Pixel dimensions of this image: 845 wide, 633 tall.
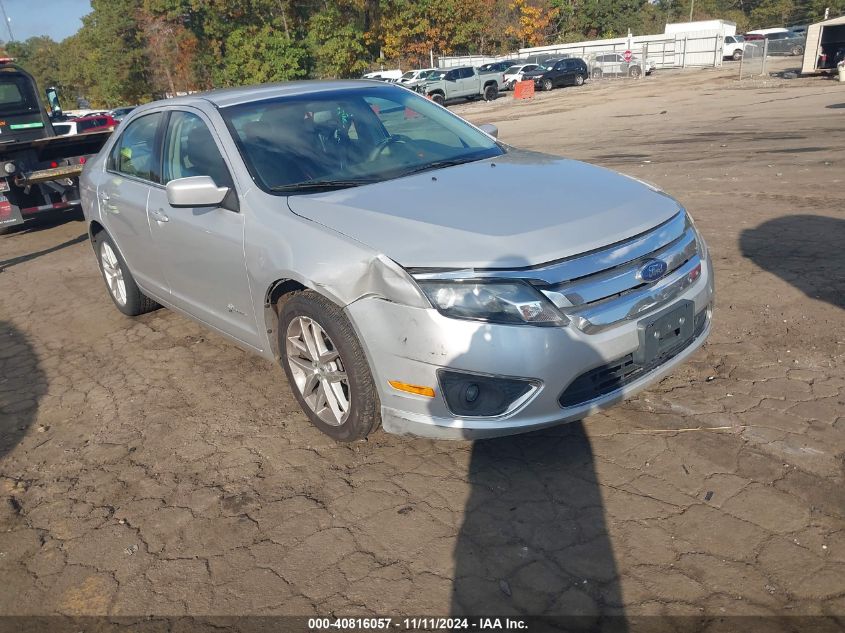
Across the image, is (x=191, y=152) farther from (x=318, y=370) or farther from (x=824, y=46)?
(x=824, y=46)

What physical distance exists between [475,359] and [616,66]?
142 feet

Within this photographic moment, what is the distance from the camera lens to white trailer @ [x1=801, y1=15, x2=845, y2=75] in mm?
25625

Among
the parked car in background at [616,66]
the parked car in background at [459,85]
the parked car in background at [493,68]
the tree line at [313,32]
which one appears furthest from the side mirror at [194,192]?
the parked car in background at [616,66]

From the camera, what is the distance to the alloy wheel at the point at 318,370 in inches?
129

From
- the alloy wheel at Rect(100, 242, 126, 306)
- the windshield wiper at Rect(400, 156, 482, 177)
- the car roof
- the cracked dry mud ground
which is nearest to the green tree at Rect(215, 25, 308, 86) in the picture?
the alloy wheel at Rect(100, 242, 126, 306)

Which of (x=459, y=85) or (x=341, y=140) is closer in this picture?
(x=341, y=140)

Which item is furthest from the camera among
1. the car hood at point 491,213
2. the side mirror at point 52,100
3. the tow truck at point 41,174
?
the side mirror at point 52,100

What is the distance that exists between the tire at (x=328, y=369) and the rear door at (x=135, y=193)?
1631mm

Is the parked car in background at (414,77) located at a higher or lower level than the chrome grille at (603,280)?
lower

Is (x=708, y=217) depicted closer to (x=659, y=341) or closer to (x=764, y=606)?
(x=659, y=341)

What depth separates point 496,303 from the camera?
8.98ft

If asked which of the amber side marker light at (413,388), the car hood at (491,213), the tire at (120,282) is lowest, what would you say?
the tire at (120,282)

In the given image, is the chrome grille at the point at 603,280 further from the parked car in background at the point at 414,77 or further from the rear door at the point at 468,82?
the rear door at the point at 468,82

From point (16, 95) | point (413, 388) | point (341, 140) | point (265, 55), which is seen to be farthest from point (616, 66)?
point (413, 388)
